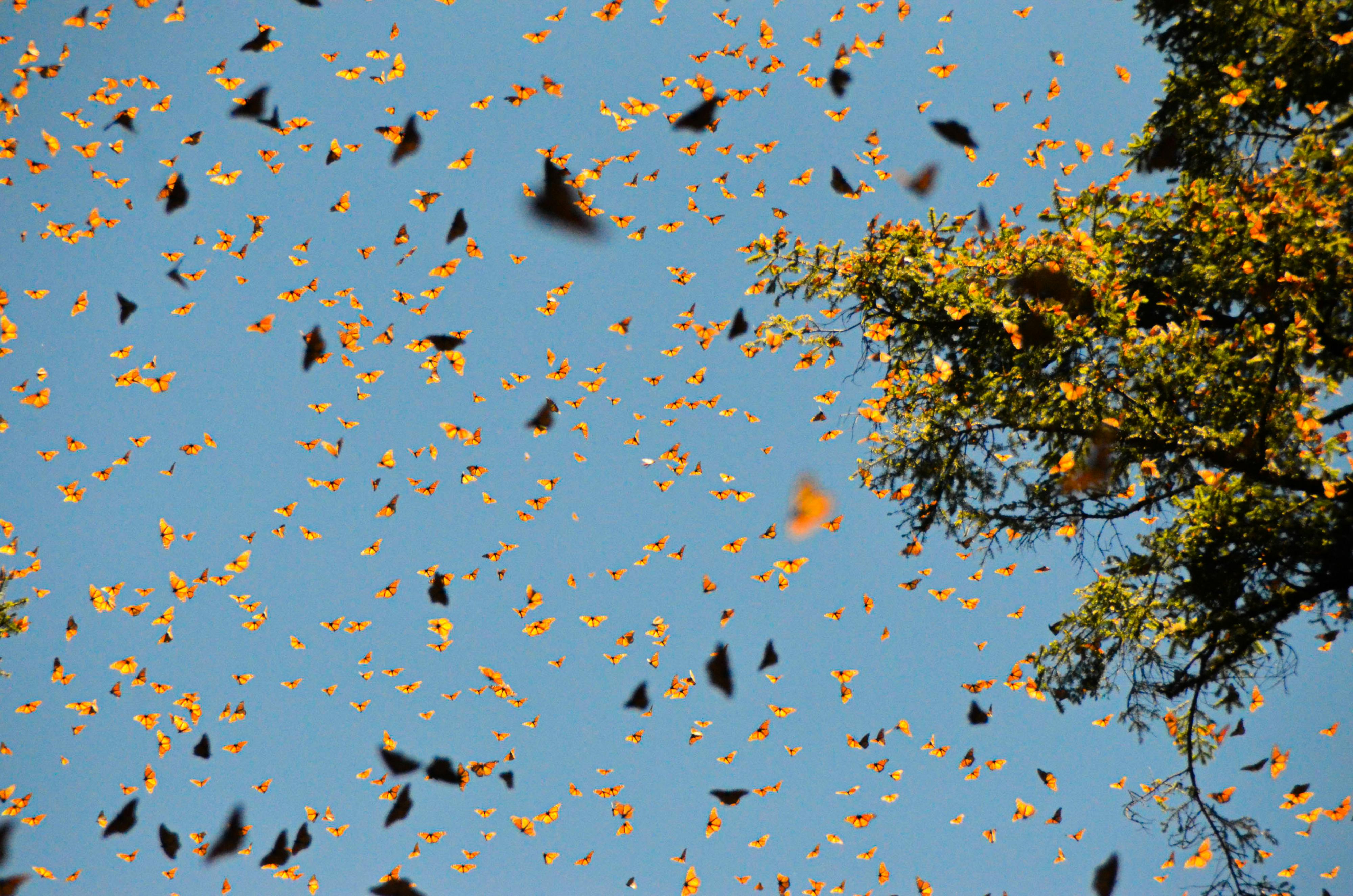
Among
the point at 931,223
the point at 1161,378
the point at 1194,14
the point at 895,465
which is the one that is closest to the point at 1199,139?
the point at 1194,14

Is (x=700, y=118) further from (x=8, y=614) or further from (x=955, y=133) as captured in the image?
(x=8, y=614)

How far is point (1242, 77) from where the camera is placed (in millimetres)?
7168

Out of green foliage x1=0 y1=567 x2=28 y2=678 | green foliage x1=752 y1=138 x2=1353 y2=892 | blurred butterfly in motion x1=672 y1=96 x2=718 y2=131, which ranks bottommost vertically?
green foliage x1=0 y1=567 x2=28 y2=678

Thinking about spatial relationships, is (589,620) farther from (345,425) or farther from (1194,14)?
(1194,14)

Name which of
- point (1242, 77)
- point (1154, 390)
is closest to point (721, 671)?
point (1154, 390)

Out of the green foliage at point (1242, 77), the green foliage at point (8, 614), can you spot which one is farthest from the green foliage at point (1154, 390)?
the green foliage at point (8, 614)

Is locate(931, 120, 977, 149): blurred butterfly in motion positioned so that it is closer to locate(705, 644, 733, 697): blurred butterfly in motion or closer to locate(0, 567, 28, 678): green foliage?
locate(705, 644, 733, 697): blurred butterfly in motion

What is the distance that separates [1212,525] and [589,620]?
694cm

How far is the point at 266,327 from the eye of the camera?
855 cm

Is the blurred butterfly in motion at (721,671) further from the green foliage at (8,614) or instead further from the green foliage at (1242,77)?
the green foliage at (8,614)

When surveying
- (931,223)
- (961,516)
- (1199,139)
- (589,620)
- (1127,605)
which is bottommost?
(589,620)

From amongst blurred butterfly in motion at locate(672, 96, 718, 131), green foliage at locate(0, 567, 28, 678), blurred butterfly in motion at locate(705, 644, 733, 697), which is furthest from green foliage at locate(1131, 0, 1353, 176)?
green foliage at locate(0, 567, 28, 678)

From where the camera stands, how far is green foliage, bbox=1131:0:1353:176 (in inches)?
260

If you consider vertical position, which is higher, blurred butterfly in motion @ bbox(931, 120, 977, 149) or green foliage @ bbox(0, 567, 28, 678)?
blurred butterfly in motion @ bbox(931, 120, 977, 149)
